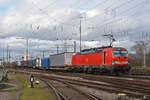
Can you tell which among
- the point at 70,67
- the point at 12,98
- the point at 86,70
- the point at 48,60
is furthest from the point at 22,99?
the point at 48,60

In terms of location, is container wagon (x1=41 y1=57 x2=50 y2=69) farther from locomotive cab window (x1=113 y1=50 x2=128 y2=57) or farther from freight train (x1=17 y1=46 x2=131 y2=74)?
locomotive cab window (x1=113 y1=50 x2=128 y2=57)

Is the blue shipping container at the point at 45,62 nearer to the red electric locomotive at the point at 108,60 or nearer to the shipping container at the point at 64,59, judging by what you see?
the shipping container at the point at 64,59

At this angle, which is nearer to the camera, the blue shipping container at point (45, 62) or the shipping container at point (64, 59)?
the shipping container at point (64, 59)

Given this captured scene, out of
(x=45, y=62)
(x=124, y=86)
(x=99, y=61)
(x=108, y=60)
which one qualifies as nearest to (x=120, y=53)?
(x=108, y=60)

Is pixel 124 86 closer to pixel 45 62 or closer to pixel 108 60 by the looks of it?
pixel 108 60

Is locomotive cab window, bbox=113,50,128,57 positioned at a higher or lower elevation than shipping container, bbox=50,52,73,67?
higher

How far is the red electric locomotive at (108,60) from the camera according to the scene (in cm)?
2550

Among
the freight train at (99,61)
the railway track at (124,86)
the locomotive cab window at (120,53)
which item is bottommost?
the railway track at (124,86)

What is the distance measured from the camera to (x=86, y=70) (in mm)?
33875

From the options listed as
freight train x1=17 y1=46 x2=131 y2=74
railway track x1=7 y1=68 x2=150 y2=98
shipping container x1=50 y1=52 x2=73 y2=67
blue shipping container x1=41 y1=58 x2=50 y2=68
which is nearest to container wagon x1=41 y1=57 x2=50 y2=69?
blue shipping container x1=41 y1=58 x2=50 y2=68

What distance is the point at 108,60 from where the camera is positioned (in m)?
26.3

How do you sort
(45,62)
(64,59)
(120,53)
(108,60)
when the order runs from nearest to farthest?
1. (120,53)
2. (108,60)
3. (64,59)
4. (45,62)

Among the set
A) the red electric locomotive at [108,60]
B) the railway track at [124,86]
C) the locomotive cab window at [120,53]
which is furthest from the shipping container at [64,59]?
the railway track at [124,86]

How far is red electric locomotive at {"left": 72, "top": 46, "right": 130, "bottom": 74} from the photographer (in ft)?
83.7
